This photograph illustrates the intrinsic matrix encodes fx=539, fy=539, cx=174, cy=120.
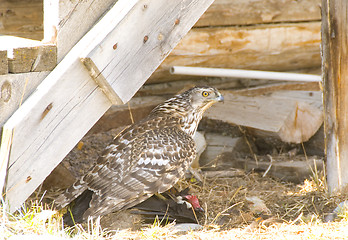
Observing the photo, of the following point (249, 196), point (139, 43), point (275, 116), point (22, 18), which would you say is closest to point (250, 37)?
point (275, 116)

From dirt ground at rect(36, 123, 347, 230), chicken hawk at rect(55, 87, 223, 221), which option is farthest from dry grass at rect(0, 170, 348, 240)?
chicken hawk at rect(55, 87, 223, 221)

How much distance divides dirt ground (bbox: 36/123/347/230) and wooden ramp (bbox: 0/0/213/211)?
1.63 metres

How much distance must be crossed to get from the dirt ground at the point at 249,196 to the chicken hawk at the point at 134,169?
22.4 inches

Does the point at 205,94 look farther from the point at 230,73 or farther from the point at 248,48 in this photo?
the point at 248,48

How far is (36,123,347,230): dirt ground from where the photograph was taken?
506 cm

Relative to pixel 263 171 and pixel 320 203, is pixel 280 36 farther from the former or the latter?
pixel 320 203

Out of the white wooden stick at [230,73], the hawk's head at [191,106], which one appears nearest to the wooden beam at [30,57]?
the hawk's head at [191,106]

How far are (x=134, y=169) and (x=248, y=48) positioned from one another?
296 cm

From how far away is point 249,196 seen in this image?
5.71 m

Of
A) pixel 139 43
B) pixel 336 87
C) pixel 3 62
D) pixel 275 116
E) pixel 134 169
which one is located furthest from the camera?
pixel 275 116

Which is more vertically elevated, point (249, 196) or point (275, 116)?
point (275, 116)

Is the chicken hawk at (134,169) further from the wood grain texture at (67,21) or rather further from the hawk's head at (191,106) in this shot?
the wood grain texture at (67,21)

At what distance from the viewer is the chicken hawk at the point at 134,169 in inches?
184

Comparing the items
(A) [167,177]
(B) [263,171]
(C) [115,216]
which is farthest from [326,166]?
(C) [115,216]
